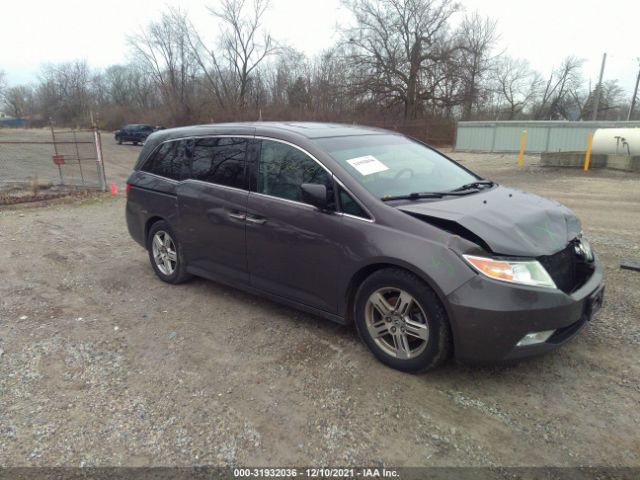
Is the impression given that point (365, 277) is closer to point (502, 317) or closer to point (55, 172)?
point (502, 317)

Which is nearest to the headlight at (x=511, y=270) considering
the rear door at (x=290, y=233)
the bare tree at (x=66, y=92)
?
the rear door at (x=290, y=233)

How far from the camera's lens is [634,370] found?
3.11 metres

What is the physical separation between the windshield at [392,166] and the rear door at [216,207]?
929mm

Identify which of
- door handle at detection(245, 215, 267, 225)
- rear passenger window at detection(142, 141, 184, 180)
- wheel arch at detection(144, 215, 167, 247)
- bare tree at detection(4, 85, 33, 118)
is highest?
bare tree at detection(4, 85, 33, 118)

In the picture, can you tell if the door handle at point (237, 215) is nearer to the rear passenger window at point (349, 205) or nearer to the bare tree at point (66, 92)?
the rear passenger window at point (349, 205)

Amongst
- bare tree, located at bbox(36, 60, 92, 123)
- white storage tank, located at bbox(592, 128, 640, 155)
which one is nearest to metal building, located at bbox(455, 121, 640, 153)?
white storage tank, located at bbox(592, 128, 640, 155)

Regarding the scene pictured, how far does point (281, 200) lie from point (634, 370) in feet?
9.44

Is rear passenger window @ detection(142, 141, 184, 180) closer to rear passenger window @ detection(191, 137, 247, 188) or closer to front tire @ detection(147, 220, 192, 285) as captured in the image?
rear passenger window @ detection(191, 137, 247, 188)

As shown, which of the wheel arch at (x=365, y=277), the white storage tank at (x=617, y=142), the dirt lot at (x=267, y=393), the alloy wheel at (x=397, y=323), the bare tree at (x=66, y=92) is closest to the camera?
the dirt lot at (x=267, y=393)

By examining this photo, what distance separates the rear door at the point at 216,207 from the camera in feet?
13.4

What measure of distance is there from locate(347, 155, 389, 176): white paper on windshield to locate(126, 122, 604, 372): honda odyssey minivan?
0.05ft

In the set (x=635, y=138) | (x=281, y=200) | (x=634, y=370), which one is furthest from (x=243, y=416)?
(x=635, y=138)

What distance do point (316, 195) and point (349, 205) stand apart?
0.26 m

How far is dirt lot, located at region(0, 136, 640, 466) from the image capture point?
8.12ft
